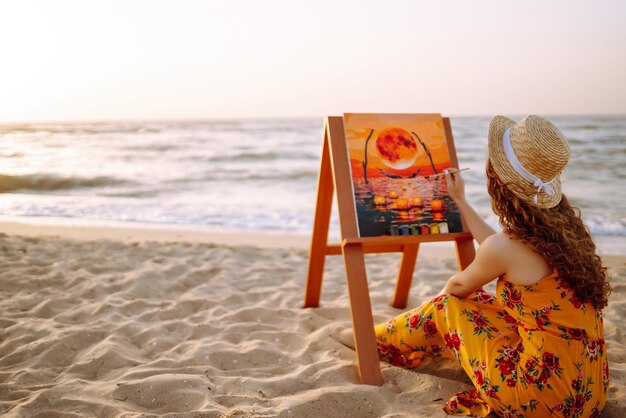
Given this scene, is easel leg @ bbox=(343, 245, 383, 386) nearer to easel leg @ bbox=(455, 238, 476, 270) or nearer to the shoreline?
easel leg @ bbox=(455, 238, 476, 270)

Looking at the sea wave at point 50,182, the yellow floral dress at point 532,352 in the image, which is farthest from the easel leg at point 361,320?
the sea wave at point 50,182

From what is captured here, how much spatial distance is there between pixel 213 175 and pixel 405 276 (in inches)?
332

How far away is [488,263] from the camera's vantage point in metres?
2.11

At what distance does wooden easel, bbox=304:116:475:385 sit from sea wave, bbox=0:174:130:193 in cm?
811

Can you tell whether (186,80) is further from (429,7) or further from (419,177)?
(419,177)

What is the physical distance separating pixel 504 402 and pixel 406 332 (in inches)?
23.3

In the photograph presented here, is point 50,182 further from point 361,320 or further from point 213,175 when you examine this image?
point 361,320

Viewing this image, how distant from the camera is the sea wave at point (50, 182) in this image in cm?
1013

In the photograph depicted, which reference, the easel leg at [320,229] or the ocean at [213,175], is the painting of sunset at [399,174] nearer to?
the easel leg at [320,229]

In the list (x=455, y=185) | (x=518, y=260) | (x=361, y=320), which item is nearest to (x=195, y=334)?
(x=361, y=320)

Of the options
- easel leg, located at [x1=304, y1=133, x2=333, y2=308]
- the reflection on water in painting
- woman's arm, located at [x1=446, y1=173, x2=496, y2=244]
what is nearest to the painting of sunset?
the reflection on water in painting

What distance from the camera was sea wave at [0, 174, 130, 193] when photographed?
33.2 feet

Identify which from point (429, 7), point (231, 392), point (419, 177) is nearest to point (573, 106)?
point (429, 7)

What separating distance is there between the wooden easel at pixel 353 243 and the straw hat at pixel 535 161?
819 mm
